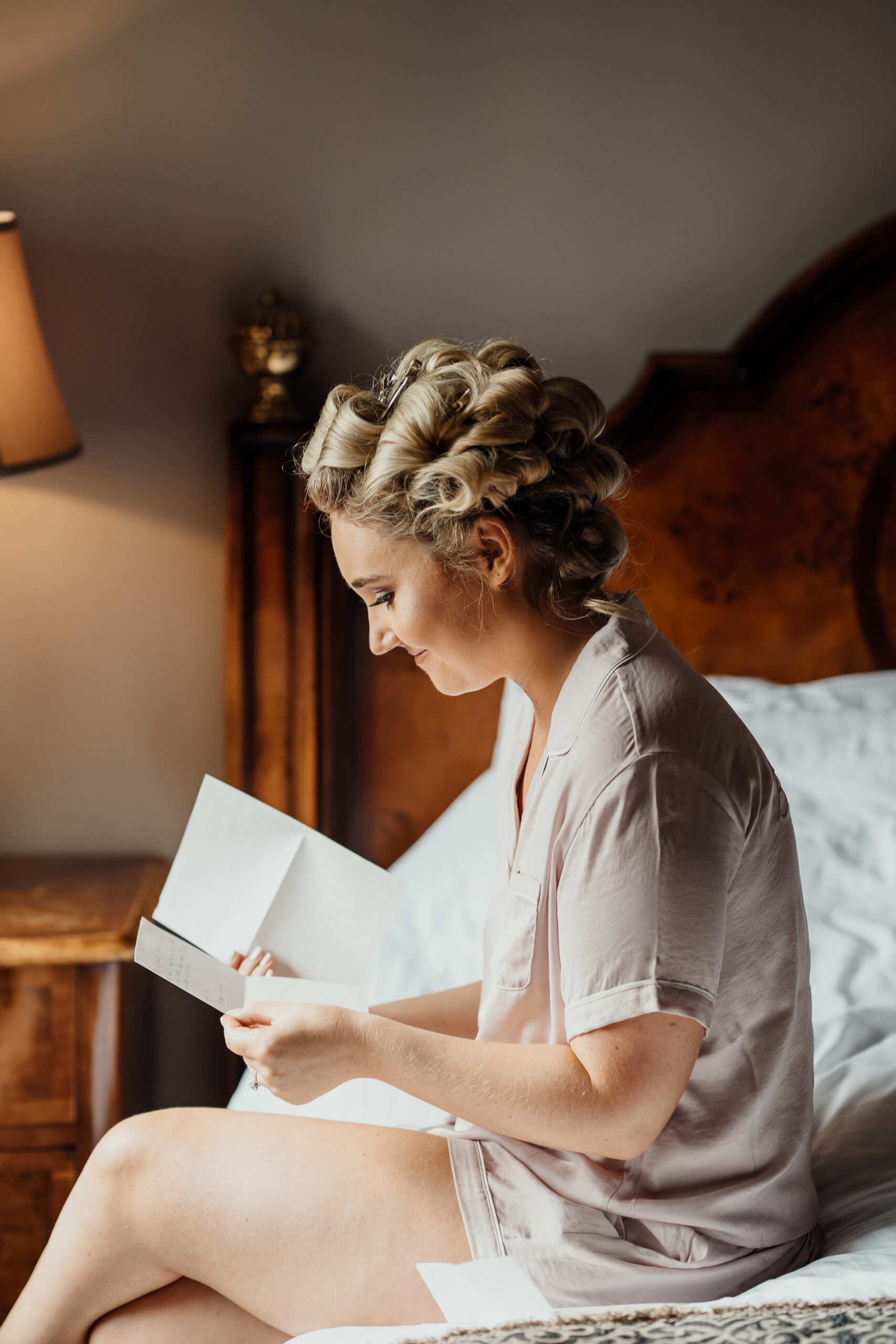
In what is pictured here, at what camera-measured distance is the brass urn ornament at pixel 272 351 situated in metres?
1.75

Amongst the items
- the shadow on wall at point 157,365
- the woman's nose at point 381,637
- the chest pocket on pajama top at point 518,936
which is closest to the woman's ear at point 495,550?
the woman's nose at point 381,637

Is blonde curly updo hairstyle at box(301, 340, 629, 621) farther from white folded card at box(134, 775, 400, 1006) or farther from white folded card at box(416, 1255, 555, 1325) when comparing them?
white folded card at box(416, 1255, 555, 1325)

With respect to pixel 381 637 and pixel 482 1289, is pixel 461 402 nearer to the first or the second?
pixel 381 637

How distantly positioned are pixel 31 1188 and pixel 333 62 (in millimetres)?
1684

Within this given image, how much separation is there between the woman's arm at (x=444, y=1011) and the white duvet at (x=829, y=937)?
9cm

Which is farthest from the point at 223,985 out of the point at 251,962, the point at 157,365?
the point at 157,365

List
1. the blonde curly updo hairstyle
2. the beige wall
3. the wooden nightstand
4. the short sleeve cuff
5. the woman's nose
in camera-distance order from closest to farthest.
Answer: the short sleeve cuff, the blonde curly updo hairstyle, the woman's nose, the wooden nightstand, the beige wall

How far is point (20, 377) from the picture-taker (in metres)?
1.58

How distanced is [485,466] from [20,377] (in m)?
0.94

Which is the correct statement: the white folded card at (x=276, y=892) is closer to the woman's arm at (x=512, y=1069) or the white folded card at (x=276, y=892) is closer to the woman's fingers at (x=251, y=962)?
the woman's fingers at (x=251, y=962)

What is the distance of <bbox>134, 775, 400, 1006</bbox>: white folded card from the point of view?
1.10 meters

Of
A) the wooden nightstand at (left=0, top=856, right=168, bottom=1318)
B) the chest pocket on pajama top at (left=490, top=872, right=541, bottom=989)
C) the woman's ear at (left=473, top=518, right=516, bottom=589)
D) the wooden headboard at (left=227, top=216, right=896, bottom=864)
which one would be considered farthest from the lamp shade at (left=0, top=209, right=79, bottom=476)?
the chest pocket on pajama top at (left=490, top=872, right=541, bottom=989)

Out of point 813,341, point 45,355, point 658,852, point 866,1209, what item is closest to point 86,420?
point 45,355

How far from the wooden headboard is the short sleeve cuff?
108 cm
